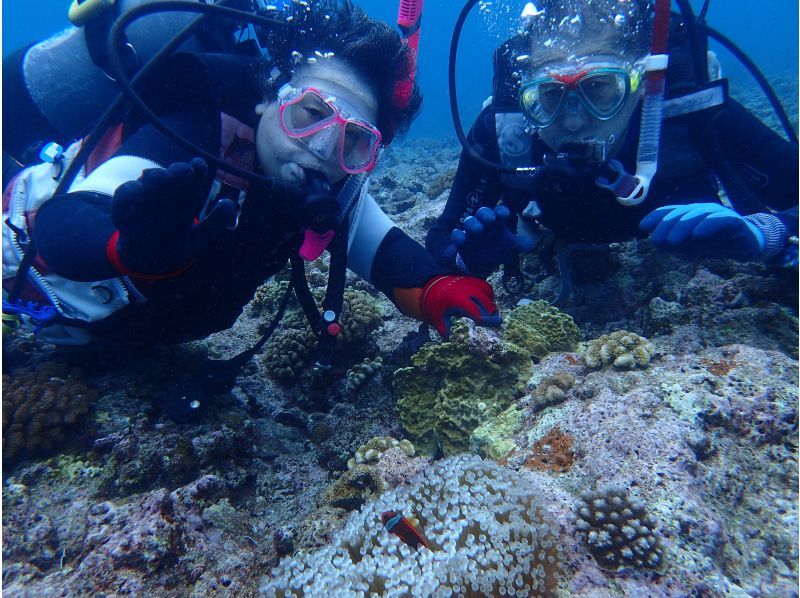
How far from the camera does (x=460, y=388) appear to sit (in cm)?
288

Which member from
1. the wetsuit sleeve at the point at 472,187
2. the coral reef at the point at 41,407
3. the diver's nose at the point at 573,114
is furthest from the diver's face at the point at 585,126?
the coral reef at the point at 41,407

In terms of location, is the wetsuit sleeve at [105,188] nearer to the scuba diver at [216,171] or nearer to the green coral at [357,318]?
the scuba diver at [216,171]

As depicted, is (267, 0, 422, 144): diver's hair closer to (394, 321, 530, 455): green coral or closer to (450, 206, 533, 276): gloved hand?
(450, 206, 533, 276): gloved hand

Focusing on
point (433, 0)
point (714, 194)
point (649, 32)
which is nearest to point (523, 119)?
point (649, 32)

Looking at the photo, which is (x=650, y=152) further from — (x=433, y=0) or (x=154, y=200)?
(x=433, y=0)

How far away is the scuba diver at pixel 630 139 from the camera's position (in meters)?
2.83

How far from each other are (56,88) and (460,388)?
3.57 meters

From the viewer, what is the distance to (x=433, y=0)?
118562mm

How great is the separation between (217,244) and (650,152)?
308 centimetres

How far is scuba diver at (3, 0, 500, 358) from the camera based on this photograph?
208 cm

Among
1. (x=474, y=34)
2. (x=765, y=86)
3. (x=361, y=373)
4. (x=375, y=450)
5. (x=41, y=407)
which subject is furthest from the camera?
(x=474, y=34)

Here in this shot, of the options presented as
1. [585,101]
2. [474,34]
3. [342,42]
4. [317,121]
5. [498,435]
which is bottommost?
[498,435]

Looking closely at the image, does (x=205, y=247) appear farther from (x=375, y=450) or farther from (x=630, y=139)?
(x=630, y=139)

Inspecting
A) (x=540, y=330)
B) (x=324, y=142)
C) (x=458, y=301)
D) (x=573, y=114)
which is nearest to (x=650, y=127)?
(x=573, y=114)
